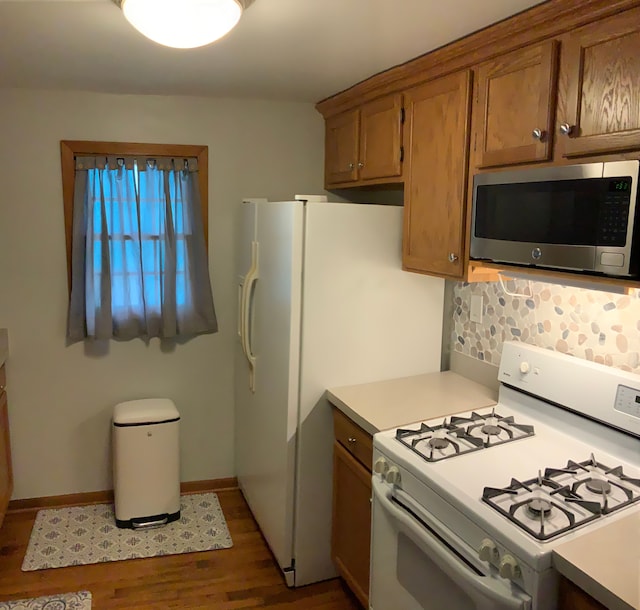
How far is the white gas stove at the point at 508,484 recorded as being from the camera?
145 centimetres

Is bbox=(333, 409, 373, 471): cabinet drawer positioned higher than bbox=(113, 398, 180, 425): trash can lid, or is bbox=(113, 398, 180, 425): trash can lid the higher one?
bbox=(333, 409, 373, 471): cabinet drawer

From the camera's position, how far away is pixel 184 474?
11.4 feet

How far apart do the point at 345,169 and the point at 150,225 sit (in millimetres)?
1072

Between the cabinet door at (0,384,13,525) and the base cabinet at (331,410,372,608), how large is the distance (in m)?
1.60

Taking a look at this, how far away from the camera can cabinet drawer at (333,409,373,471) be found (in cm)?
220

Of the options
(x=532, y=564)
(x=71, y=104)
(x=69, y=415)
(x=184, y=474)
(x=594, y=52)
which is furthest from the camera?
Answer: (x=184, y=474)

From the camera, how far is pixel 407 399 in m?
2.39

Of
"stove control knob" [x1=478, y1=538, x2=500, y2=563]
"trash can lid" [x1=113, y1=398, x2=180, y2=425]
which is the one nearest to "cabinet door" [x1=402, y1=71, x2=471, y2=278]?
"stove control knob" [x1=478, y1=538, x2=500, y2=563]

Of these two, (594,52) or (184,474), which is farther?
(184,474)

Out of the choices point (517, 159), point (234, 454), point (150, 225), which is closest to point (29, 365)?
point (150, 225)

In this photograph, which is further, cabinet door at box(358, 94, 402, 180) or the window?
the window

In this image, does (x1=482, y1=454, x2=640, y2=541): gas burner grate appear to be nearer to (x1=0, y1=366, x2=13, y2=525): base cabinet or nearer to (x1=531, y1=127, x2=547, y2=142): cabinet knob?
(x1=531, y1=127, x2=547, y2=142): cabinet knob

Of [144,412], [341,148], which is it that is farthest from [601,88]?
[144,412]

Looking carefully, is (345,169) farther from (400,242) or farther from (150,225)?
(150,225)
